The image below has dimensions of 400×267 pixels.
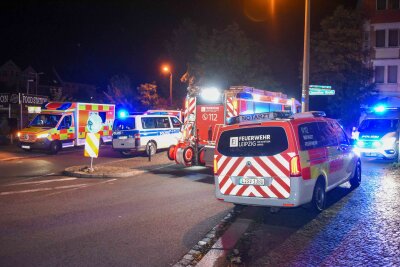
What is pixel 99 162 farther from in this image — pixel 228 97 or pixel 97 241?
pixel 97 241

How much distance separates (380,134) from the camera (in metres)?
15.9

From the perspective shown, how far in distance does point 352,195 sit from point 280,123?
12.0 ft

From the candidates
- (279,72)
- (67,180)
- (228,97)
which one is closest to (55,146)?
(67,180)

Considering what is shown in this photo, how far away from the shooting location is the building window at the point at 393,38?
30156mm

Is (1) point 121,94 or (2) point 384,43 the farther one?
(1) point 121,94

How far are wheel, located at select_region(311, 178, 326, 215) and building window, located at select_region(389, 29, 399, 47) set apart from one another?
26928 millimetres

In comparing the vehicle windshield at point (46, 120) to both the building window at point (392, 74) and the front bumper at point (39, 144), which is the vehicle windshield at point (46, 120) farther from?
the building window at point (392, 74)

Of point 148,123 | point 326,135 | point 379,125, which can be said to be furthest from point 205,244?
point 379,125

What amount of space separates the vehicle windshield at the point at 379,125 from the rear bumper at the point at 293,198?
11180 mm

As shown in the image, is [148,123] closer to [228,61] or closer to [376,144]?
[376,144]

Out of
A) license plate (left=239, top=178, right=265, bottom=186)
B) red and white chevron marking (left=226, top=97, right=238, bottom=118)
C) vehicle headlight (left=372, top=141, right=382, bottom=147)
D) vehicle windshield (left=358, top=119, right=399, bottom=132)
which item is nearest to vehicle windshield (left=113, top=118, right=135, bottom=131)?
red and white chevron marking (left=226, top=97, right=238, bottom=118)

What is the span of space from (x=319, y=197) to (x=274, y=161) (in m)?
1.54

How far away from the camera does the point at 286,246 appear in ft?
18.9

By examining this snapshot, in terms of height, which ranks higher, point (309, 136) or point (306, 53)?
point (306, 53)
